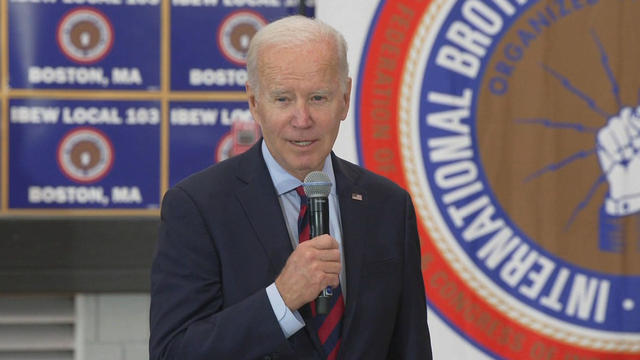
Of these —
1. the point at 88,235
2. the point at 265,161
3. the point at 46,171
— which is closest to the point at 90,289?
the point at 88,235

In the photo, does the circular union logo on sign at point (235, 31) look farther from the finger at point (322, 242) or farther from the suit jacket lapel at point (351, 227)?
the finger at point (322, 242)

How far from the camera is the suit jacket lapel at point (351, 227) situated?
1.33 metres

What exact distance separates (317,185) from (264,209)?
0.35ft

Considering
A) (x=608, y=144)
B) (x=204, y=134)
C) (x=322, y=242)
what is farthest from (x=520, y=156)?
(x=322, y=242)

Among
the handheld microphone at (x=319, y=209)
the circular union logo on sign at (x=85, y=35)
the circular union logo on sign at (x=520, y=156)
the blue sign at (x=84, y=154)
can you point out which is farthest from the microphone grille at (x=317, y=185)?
the circular union logo on sign at (x=85, y=35)

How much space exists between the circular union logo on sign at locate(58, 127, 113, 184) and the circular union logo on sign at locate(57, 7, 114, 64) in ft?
0.92

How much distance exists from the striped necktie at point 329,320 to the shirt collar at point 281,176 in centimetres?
5

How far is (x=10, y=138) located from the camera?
335cm

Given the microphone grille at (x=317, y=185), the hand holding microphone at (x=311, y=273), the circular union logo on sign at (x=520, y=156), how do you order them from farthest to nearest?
the circular union logo on sign at (x=520, y=156) → the microphone grille at (x=317, y=185) → the hand holding microphone at (x=311, y=273)

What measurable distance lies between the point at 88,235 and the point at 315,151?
2187 mm

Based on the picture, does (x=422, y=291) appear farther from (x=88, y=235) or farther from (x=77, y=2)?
(x=77, y=2)

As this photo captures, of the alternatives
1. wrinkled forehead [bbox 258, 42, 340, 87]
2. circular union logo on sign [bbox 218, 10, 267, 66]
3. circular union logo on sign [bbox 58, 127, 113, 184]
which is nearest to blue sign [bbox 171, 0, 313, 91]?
circular union logo on sign [bbox 218, 10, 267, 66]

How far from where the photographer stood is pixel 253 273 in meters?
1.31

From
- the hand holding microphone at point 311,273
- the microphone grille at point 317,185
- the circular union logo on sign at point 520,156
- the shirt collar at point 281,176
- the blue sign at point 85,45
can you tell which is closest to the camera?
the hand holding microphone at point 311,273
